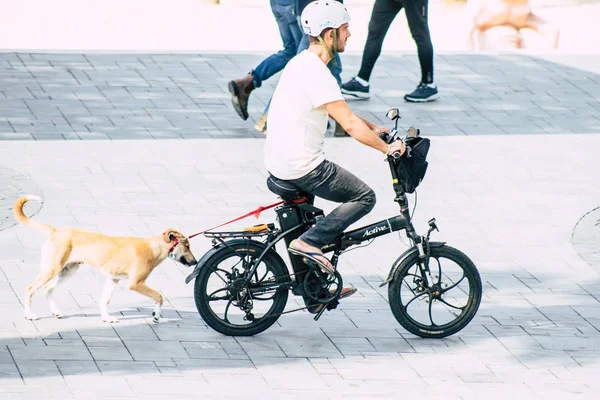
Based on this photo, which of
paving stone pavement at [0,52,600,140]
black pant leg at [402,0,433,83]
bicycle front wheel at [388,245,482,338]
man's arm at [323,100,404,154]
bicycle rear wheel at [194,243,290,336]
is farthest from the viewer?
black pant leg at [402,0,433,83]

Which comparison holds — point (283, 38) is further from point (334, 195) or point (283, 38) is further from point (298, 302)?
point (334, 195)

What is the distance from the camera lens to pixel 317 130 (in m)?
6.77

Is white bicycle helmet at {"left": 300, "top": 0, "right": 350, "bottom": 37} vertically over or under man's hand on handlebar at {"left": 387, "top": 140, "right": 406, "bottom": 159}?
over

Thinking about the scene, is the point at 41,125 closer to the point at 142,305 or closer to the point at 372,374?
the point at 142,305

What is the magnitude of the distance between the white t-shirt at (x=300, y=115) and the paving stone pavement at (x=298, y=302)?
3.47 ft

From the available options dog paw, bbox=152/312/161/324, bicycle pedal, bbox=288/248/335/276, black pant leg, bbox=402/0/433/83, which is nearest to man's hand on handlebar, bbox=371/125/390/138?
bicycle pedal, bbox=288/248/335/276

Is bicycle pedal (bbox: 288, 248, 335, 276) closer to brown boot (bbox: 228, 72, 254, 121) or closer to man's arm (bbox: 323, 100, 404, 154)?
man's arm (bbox: 323, 100, 404, 154)

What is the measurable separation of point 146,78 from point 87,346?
6.81 m

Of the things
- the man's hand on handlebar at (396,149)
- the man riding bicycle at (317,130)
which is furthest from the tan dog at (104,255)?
the man's hand on handlebar at (396,149)

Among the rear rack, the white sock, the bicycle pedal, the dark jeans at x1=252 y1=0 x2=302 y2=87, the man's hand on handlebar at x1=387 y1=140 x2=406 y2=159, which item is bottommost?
the white sock

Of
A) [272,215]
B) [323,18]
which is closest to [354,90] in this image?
[272,215]

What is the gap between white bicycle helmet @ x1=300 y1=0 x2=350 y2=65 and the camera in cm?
666

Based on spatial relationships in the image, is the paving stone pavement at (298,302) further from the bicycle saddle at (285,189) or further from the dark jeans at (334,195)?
the bicycle saddle at (285,189)

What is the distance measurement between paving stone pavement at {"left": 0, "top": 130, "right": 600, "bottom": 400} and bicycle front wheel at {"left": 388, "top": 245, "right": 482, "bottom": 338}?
101 mm
